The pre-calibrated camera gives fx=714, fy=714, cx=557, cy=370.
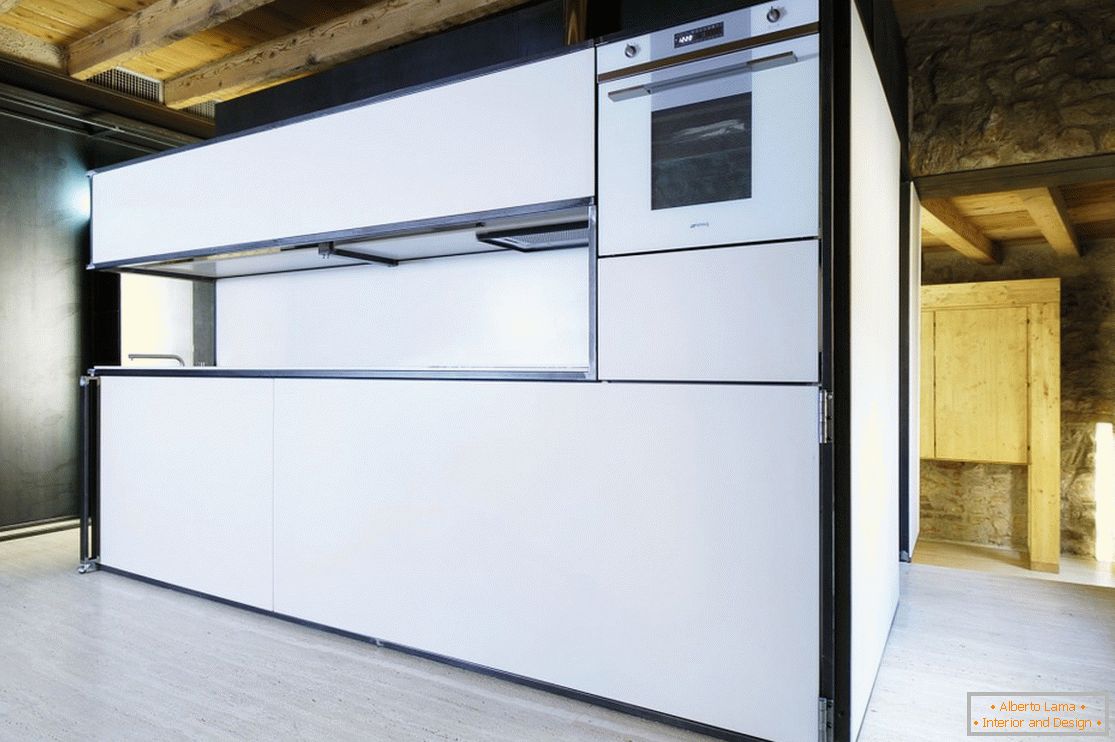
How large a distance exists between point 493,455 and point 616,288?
645 millimetres

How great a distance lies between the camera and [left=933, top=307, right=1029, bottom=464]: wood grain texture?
554 centimetres

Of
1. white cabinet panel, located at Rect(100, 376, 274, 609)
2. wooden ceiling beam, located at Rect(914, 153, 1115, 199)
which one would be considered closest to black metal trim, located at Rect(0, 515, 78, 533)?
white cabinet panel, located at Rect(100, 376, 274, 609)

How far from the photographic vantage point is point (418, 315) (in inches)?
122

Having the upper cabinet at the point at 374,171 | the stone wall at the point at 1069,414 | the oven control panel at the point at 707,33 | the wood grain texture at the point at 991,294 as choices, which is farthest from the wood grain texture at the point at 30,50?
the stone wall at the point at 1069,414

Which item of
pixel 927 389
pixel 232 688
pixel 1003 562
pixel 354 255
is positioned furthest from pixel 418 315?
pixel 1003 562

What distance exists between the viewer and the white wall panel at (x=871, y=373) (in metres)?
1.83

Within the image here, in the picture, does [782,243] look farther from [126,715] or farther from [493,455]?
[126,715]

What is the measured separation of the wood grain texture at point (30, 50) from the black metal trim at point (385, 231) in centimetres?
168

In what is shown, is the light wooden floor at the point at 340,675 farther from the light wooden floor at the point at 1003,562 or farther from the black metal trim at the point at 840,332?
the light wooden floor at the point at 1003,562

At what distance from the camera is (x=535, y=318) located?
9.19 feet

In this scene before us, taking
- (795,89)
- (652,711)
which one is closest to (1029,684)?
(652,711)

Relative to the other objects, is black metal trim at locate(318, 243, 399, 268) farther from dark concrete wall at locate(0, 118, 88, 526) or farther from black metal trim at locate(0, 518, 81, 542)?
black metal trim at locate(0, 518, 81, 542)

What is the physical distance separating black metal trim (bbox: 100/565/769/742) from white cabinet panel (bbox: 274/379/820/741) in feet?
0.07

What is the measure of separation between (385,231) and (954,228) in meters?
3.74
